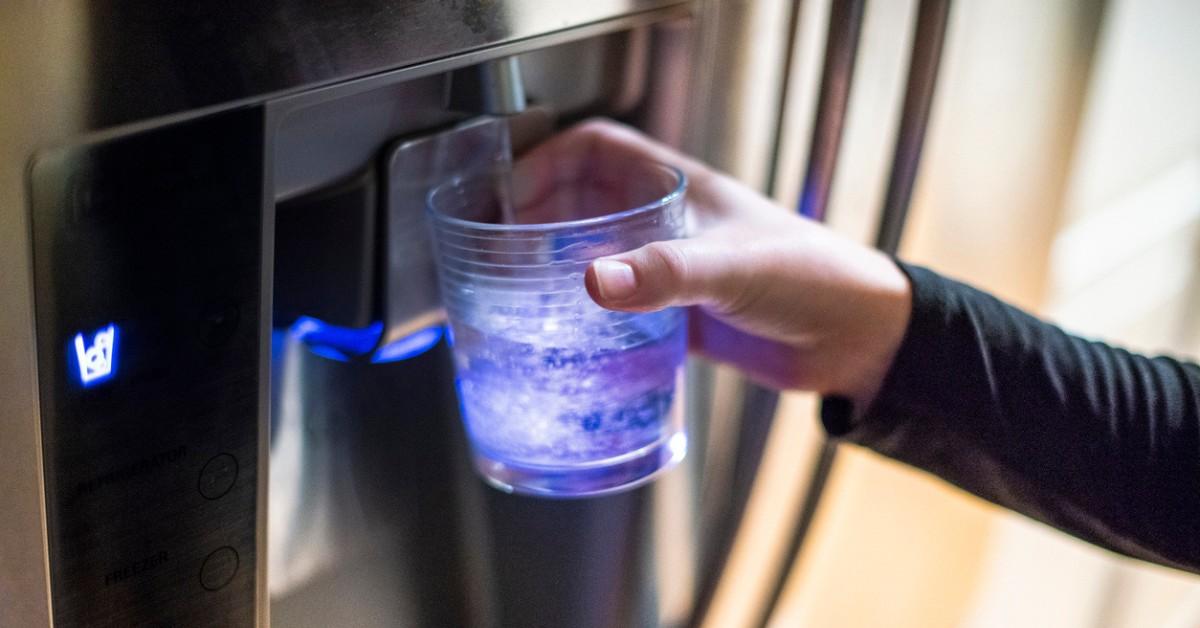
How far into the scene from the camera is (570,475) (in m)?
0.55

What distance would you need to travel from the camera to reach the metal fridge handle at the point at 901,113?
67cm

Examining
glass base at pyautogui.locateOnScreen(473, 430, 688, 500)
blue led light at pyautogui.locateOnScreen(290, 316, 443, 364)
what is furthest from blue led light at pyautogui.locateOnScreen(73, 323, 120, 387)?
glass base at pyautogui.locateOnScreen(473, 430, 688, 500)

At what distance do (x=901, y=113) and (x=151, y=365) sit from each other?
0.54m

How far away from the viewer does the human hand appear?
0.60m

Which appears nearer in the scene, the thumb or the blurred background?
the thumb

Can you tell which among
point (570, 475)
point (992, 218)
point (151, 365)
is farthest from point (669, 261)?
point (992, 218)

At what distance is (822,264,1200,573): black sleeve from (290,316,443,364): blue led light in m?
0.33

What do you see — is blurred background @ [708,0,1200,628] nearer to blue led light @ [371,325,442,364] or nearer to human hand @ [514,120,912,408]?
human hand @ [514,120,912,408]

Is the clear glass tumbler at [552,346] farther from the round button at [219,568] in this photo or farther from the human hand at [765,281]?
the round button at [219,568]

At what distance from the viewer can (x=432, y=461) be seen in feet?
1.85

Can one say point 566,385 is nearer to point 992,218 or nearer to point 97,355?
point 97,355

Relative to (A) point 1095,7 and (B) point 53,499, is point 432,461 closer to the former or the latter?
(B) point 53,499

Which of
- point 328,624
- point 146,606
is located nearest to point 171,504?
point 146,606

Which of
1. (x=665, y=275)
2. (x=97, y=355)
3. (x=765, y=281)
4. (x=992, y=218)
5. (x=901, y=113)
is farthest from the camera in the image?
(x=992, y=218)
